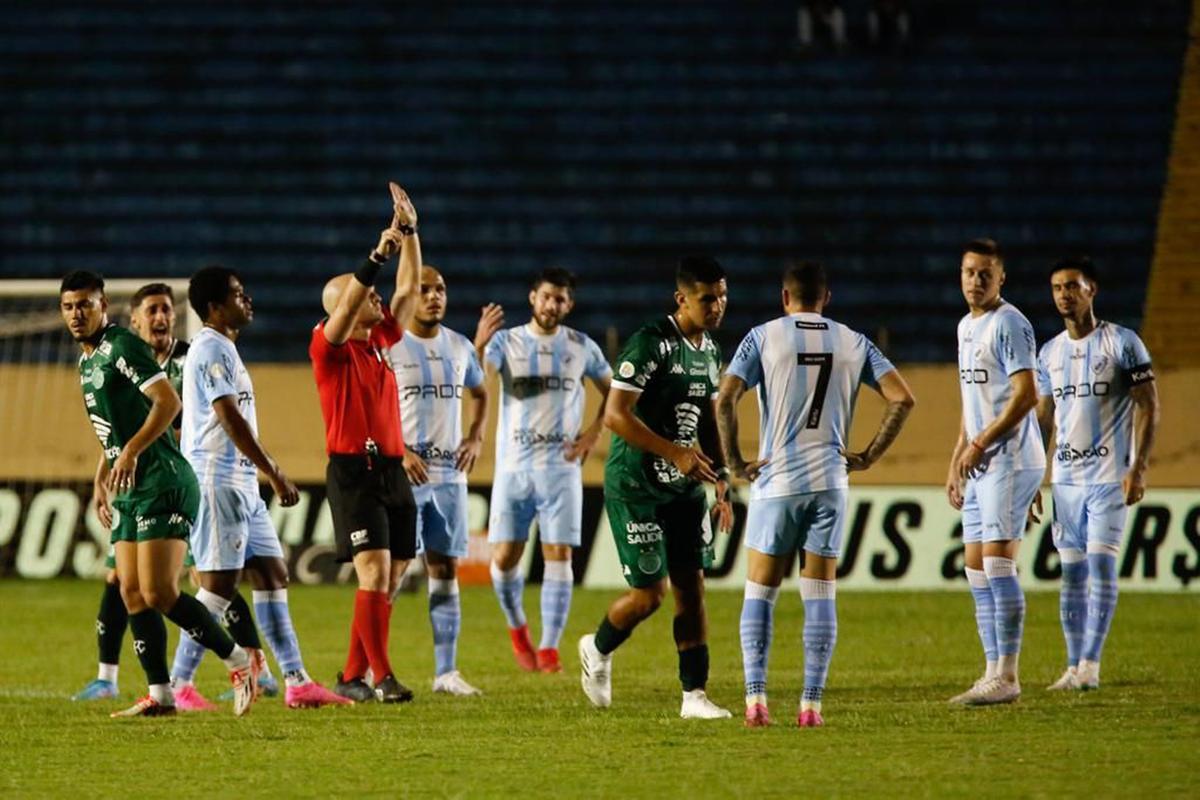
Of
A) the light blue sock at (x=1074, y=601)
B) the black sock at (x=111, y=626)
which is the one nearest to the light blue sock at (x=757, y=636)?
the light blue sock at (x=1074, y=601)

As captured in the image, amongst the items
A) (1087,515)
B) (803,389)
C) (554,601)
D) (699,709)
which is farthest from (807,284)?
(554,601)

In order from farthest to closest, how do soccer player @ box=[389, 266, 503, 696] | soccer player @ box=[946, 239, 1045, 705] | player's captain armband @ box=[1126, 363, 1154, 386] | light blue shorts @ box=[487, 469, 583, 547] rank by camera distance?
1. light blue shorts @ box=[487, 469, 583, 547]
2. soccer player @ box=[389, 266, 503, 696]
3. player's captain armband @ box=[1126, 363, 1154, 386]
4. soccer player @ box=[946, 239, 1045, 705]

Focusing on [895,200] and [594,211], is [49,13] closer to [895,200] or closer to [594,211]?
[594,211]

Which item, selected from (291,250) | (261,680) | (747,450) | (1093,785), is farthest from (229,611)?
(291,250)

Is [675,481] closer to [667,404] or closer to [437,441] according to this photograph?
[667,404]

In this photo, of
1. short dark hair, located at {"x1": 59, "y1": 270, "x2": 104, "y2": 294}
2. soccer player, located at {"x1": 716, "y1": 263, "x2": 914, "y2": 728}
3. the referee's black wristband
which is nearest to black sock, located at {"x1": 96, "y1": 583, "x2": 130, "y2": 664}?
short dark hair, located at {"x1": 59, "y1": 270, "x2": 104, "y2": 294}

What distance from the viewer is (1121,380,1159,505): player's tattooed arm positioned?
31.4ft

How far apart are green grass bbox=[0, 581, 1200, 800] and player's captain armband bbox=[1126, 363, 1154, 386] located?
150 centimetres

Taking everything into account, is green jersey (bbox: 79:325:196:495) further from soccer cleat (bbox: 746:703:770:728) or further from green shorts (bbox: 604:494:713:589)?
soccer cleat (bbox: 746:703:770:728)

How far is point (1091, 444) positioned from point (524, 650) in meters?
3.48

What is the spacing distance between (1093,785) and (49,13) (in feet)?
66.8

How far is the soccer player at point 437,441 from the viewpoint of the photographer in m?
10.2

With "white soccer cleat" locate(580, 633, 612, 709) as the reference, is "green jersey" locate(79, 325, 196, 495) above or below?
above

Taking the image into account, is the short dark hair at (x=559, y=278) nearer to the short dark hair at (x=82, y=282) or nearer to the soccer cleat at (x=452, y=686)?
the soccer cleat at (x=452, y=686)
